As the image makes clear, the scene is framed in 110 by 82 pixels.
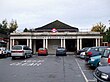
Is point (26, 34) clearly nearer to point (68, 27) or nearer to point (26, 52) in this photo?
point (68, 27)

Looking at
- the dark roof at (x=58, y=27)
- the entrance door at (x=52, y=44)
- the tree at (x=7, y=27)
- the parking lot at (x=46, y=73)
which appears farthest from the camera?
the tree at (x=7, y=27)

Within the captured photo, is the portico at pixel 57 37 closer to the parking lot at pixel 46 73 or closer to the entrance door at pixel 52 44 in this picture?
the entrance door at pixel 52 44

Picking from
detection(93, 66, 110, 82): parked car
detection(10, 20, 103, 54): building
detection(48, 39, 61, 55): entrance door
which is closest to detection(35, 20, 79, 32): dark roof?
detection(10, 20, 103, 54): building

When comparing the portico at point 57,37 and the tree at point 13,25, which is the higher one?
the tree at point 13,25

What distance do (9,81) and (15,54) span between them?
19.1m

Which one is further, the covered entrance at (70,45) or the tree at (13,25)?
the tree at (13,25)

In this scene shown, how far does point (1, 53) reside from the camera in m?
34.1

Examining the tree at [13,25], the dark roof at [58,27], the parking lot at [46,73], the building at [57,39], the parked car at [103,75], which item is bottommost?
the parking lot at [46,73]

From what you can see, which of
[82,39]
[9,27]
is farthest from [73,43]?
[9,27]

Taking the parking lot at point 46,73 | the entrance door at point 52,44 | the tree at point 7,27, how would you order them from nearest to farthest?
1. the parking lot at point 46,73
2. the entrance door at point 52,44
3. the tree at point 7,27

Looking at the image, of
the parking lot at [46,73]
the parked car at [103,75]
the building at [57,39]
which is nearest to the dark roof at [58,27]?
the building at [57,39]

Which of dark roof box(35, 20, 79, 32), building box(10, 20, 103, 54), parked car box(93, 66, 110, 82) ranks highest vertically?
dark roof box(35, 20, 79, 32)

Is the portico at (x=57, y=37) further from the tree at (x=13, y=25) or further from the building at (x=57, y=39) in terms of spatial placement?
the tree at (x=13, y=25)

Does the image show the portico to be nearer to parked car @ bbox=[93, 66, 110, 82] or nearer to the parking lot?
the parking lot
